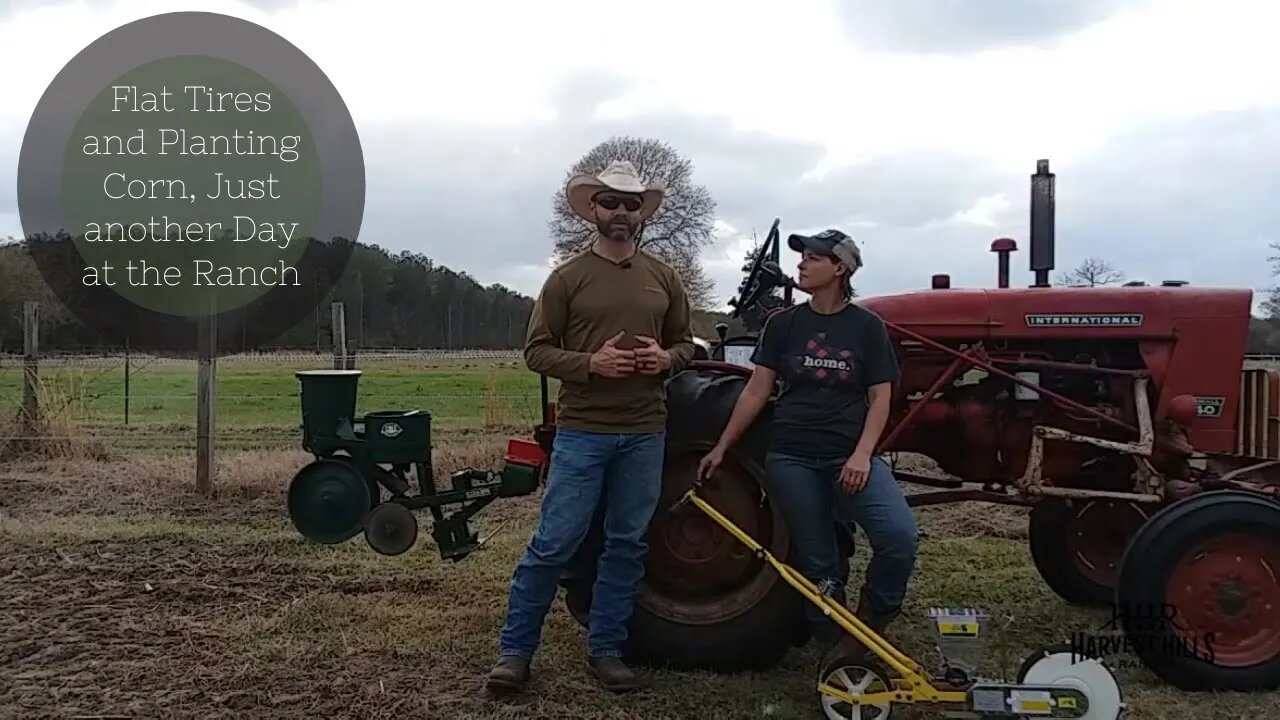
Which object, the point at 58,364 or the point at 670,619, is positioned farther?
the point at 58,364

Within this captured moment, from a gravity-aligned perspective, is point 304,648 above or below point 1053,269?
below

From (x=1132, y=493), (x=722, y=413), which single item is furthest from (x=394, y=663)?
(x=1132, y=493)

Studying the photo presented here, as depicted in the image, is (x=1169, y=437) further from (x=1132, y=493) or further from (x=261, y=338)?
(x=261, y=338)

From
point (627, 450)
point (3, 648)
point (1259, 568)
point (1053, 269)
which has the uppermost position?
point (1053, 269)

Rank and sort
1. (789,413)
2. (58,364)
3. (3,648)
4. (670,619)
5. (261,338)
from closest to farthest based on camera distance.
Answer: (789,413), (670,619), (3,648), (58,364), (261,338)

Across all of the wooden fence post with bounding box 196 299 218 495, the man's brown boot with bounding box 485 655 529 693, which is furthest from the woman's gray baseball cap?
the wooden fence post with bounding box 196 299 218 495

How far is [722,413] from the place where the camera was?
412 cm

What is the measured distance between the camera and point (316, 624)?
4.66 meters

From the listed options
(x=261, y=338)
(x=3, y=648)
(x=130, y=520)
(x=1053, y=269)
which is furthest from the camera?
(x=261, y=338)

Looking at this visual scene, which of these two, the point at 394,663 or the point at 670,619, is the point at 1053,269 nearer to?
the point at 670,619

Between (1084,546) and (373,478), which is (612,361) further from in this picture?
(1084,546)

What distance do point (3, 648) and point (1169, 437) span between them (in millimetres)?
4855

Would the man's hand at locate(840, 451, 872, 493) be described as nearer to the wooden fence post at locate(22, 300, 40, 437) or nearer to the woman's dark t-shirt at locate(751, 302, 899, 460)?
the woman's dark t-shirt at locate(751, 302, 899, 460)

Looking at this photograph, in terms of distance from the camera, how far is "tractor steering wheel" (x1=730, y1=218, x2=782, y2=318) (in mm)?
4512
